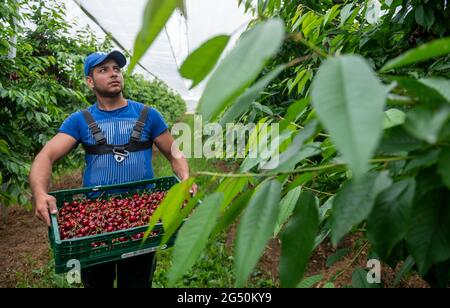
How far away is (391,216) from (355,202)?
0.17ft

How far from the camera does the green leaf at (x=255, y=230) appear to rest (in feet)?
1.12

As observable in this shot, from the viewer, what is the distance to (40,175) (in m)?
1.80

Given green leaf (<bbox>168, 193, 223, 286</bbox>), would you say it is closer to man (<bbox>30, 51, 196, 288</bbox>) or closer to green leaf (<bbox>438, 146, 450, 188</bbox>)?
green leaf (<bbox>438, 146, 450, 188</bbox>)

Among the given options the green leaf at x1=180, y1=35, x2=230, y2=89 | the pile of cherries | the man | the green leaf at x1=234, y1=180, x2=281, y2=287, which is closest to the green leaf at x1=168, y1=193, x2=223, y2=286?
the green leaf at x1=234, y1=180, x2=281, y2=287

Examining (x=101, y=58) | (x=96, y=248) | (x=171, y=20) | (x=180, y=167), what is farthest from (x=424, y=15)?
(x=171, y=20)

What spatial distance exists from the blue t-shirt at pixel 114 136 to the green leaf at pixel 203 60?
5.60 ft

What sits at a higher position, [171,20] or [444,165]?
[171,20]

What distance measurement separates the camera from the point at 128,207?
1.87m

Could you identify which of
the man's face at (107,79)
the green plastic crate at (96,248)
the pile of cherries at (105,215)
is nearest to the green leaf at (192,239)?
the green plastic crate at (96,248)

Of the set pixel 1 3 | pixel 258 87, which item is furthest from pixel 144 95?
pixel 258 87

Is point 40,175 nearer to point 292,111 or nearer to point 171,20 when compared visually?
point 292,111

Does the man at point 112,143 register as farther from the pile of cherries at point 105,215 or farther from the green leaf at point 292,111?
the green leaf at point 292,111
